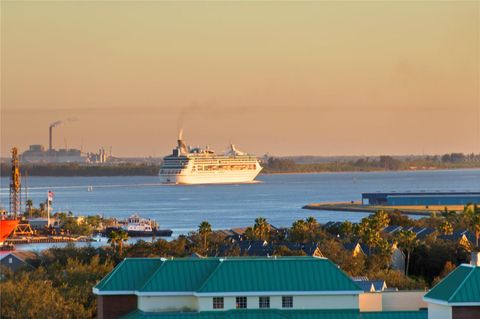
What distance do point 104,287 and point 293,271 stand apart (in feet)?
12.0

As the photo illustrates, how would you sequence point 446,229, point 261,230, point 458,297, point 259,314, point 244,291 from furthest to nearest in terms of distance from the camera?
point 261,230 < point 446,229 < point 244,291 < point 259,314 < point 458,297

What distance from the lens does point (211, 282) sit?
1030 inches

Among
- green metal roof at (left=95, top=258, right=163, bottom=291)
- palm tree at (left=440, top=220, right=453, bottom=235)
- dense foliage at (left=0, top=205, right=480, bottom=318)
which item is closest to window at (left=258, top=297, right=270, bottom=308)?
green metal roof at (left=95, top=258, right=163, bottom=291)

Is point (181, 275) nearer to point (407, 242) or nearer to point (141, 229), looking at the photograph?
point (407, 242)

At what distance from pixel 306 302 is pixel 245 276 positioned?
1.22m

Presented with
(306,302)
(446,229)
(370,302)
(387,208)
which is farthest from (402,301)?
(387,208)

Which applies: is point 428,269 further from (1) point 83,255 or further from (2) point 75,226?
(2) point 75,226

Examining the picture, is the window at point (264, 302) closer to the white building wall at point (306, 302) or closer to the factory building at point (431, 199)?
the white building wall at point (306, 302)

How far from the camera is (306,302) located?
26172 mm

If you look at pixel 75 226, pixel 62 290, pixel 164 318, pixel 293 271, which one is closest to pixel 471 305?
pixel 293 271

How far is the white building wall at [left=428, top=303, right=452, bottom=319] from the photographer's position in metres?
25.1

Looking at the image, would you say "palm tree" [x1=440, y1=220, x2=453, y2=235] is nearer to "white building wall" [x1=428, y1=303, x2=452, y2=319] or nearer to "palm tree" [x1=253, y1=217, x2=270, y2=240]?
"palm tree" [x1=253, y1=217, x2=270, y2=240]

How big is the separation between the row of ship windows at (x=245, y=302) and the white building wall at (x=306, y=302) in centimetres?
6

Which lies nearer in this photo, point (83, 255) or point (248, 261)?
point (248, 261)
